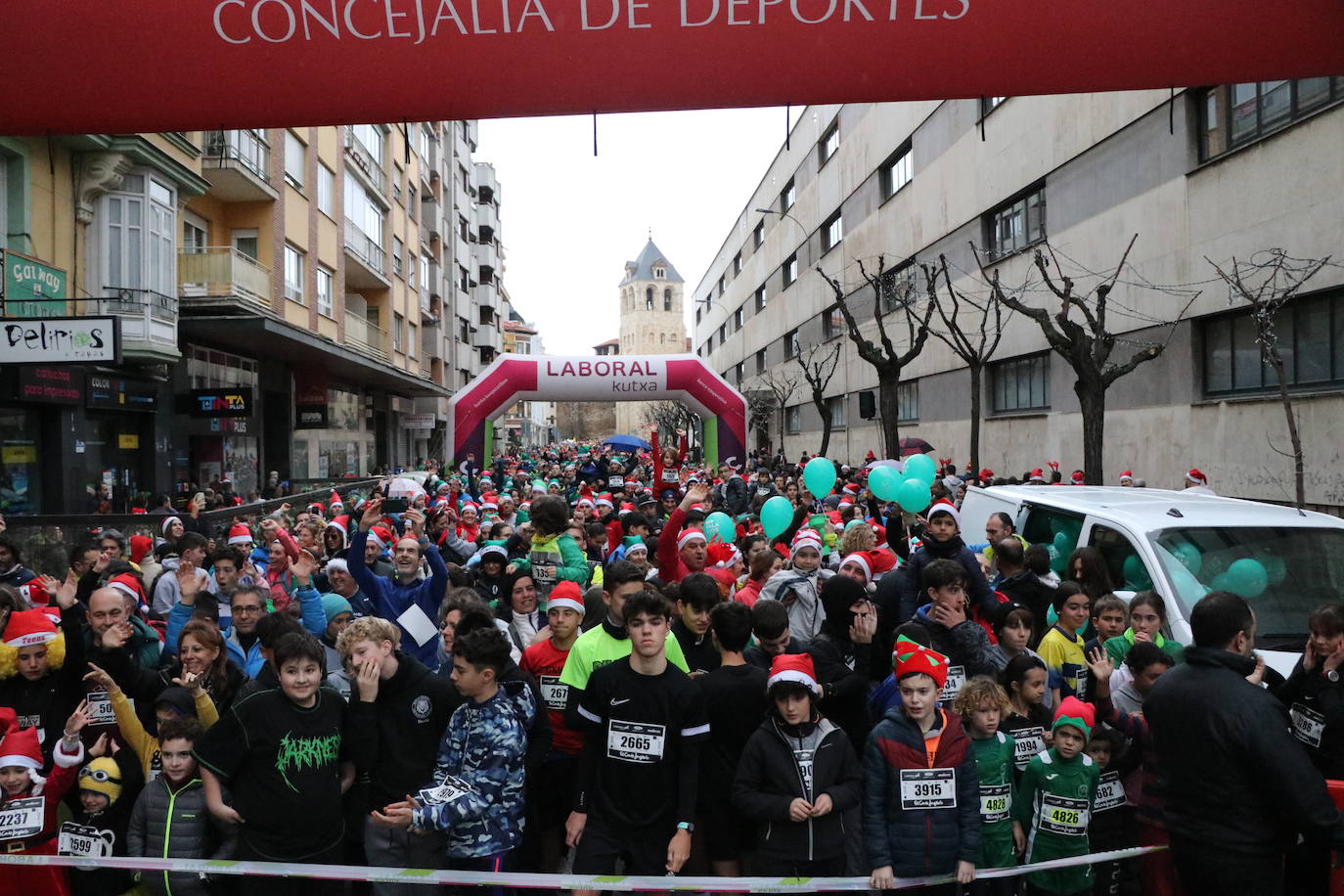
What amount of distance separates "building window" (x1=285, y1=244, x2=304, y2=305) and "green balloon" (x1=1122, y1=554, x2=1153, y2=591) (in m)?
21.7

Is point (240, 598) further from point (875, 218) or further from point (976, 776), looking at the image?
→ point (875, 218)

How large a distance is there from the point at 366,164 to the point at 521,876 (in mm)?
31458

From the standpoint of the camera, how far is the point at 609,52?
5320 mm

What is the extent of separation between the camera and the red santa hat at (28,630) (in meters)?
4.61

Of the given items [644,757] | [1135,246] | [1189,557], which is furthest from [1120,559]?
[1135,246]

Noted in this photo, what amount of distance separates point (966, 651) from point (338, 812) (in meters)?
3.08

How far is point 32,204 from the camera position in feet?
48.2

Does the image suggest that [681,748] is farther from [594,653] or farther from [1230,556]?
[1230,556]

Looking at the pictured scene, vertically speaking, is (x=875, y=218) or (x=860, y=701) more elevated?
(x=875, y=218)

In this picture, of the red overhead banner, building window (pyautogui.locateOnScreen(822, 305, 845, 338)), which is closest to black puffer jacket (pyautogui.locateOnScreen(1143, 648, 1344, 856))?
the red overhead banner

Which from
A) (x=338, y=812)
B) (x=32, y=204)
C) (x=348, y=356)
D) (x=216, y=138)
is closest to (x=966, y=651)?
(x=338, y=812)

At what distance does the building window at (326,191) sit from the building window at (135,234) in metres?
9.40

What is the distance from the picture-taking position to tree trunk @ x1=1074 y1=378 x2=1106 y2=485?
13633 millimetres

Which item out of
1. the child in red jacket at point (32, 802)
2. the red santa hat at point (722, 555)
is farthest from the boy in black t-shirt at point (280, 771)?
the red santa hat at point (722, 555)
